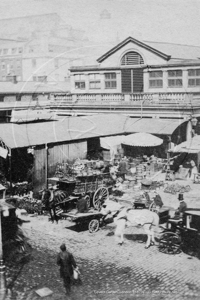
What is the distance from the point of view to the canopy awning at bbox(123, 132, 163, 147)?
24.5m

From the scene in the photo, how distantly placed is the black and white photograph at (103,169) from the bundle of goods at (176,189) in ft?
0.27

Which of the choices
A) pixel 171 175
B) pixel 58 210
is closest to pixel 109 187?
pixel 58 210

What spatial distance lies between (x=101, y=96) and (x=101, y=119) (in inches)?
157

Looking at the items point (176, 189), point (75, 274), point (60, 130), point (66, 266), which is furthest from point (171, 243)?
point (60, 130)

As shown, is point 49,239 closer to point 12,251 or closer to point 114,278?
point 12,251

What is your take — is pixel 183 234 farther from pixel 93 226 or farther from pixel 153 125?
pixel 153 125

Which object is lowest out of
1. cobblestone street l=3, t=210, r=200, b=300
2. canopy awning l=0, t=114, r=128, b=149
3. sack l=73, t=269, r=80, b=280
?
cobblestone street l=3, t=210, r=200, b=300

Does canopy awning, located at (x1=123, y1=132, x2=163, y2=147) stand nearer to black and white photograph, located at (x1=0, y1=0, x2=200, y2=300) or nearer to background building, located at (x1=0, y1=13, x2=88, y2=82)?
black and white photograph, located at (x1=0, y1=0, x2=200, y2=300)

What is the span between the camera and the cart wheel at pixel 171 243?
12633 millimetres

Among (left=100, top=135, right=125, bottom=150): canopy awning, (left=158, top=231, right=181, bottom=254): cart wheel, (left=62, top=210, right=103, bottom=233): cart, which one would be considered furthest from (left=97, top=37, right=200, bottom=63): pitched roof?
(left=158, top=231, right=181, bottom=254): cart wheel

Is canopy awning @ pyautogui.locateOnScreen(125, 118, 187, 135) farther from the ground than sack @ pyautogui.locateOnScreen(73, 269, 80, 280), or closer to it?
farther from the ground

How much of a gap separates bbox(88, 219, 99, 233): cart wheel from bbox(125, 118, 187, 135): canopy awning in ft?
43.9

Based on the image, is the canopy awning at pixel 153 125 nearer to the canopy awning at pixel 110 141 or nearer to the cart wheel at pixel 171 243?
the canopy awning at pixel 110 141

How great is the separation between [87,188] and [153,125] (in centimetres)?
1204
